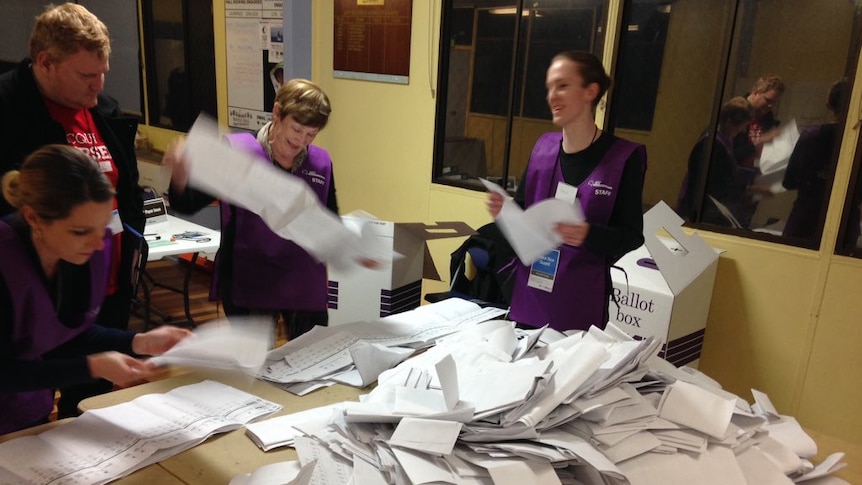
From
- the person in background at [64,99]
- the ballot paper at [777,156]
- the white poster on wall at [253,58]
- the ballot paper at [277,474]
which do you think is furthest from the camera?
the white poster on wall at [253,58]

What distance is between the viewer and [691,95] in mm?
3426

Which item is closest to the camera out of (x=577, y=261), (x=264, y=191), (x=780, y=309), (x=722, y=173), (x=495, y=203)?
(x=264, y=191)

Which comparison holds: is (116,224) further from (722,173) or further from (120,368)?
(722,173)

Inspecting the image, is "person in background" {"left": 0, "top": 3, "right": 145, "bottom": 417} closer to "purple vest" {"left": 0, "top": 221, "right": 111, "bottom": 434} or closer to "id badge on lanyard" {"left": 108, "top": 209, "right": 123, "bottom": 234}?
"id badge on lanyard" {"left": 108, "top": 209, "right": 123, "bottom": 234}

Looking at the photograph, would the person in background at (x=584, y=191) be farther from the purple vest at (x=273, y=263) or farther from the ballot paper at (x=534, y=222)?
the purple vest at (x=273, y=263)

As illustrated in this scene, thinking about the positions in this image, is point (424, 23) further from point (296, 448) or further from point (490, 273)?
point (296, 448)

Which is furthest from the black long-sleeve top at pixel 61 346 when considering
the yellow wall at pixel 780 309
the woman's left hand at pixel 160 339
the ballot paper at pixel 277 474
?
the yellow wall at pixel 780 309

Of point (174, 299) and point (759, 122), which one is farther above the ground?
point (759, 122)

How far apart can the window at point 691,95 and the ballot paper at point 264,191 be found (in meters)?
2.20

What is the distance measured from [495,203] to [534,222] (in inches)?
5.6

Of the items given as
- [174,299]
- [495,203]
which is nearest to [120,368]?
[495,203]

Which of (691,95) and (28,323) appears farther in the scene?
(691,95)

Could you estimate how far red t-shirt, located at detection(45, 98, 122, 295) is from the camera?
1.73 meters

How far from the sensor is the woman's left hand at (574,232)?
1693mm
